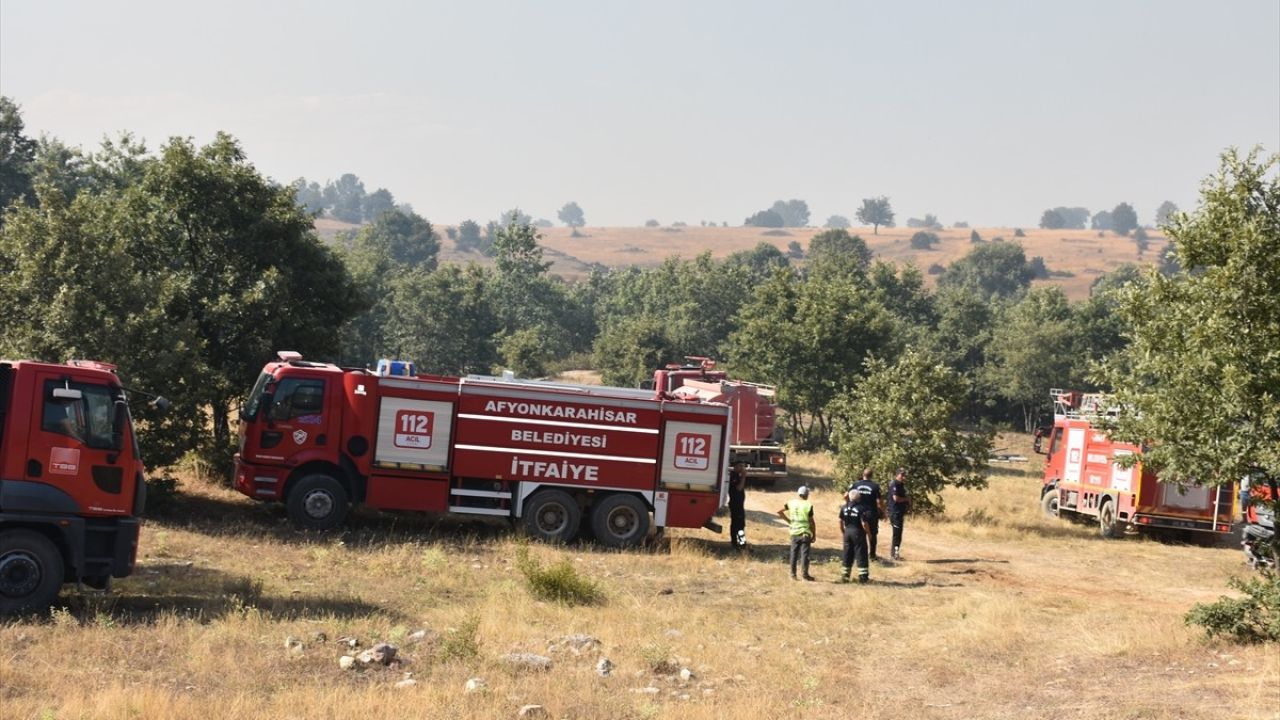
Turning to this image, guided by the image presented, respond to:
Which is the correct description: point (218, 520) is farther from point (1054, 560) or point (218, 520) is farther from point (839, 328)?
point (839, 328)

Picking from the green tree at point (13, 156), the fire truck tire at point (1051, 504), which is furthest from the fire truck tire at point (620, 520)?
the green tree at point (13, 156)

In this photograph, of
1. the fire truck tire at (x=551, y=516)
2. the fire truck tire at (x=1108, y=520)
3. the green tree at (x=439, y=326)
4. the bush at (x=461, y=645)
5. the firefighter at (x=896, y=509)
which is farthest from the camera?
the green tree at (x=439, y=326)

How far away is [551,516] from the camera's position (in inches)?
899

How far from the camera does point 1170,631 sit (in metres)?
15.8

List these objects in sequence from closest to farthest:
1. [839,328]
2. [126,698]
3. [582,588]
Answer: [126,698], [582,588], [839,328]

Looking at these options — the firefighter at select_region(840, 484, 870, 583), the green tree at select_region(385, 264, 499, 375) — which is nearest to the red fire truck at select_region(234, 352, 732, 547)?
the firefighter at select_region(840, 484, 870, 583)

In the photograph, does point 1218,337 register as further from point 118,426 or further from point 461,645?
point 118,426

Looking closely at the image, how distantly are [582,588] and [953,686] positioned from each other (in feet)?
19.1

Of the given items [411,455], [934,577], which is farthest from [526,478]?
[934,577]

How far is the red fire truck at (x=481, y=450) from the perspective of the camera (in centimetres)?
2202

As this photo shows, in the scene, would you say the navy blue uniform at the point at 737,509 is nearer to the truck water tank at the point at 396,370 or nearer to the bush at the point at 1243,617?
the truck water tank at the point at 396,370

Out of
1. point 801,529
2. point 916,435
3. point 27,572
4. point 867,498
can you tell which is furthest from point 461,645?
point 916,435

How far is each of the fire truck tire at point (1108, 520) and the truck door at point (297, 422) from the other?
19075 mm

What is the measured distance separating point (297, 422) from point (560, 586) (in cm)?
732
